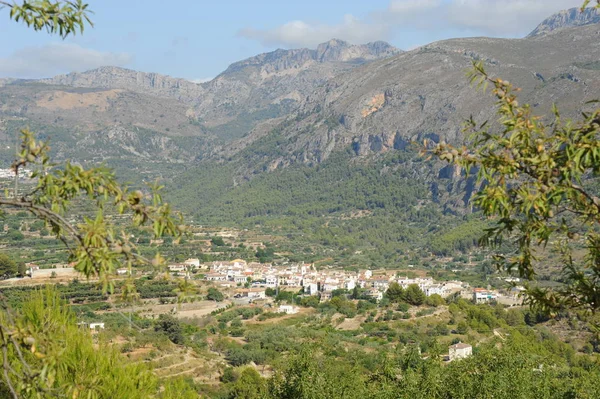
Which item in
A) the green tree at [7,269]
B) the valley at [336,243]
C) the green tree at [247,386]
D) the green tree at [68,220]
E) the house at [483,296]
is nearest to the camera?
the green tree at [68,220]

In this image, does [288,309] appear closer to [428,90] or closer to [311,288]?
[311,288]

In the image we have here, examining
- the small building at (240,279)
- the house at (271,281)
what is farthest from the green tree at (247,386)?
the small building at (240,279)

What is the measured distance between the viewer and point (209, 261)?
217 feet

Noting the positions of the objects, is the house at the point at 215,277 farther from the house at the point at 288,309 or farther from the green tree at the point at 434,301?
the green tree at the point at 434,301

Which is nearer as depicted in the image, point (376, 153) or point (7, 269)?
point (7, 269)

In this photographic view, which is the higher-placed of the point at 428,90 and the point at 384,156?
the point at 428,90

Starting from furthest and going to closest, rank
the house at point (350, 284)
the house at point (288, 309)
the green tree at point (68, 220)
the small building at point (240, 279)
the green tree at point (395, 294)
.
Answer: the small building at point (240, 279) → the house at point (350, 284) → the green tree at point (395, 294) → the house at point (288, 309) → the green tree at point (68, 220)

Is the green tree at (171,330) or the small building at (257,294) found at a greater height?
the green tree at (171,330)

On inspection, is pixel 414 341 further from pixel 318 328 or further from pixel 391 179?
pixel 391 179

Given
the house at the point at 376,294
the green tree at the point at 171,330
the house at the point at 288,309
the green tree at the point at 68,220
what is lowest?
the house at the point at 376,294

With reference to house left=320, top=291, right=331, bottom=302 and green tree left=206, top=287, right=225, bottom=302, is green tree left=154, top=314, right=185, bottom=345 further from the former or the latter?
house left=320, top=291, right=331, bottom=302

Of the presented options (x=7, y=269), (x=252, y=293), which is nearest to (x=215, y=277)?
(x=252, y=293)

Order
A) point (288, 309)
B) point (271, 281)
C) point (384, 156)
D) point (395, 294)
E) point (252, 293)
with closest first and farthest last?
point (288, 309), point (395, 294), point (252, 293), point (271, 281), point (384, 156)

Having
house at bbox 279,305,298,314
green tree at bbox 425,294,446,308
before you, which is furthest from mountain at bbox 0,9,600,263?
house at bbox 279,305,298,314
